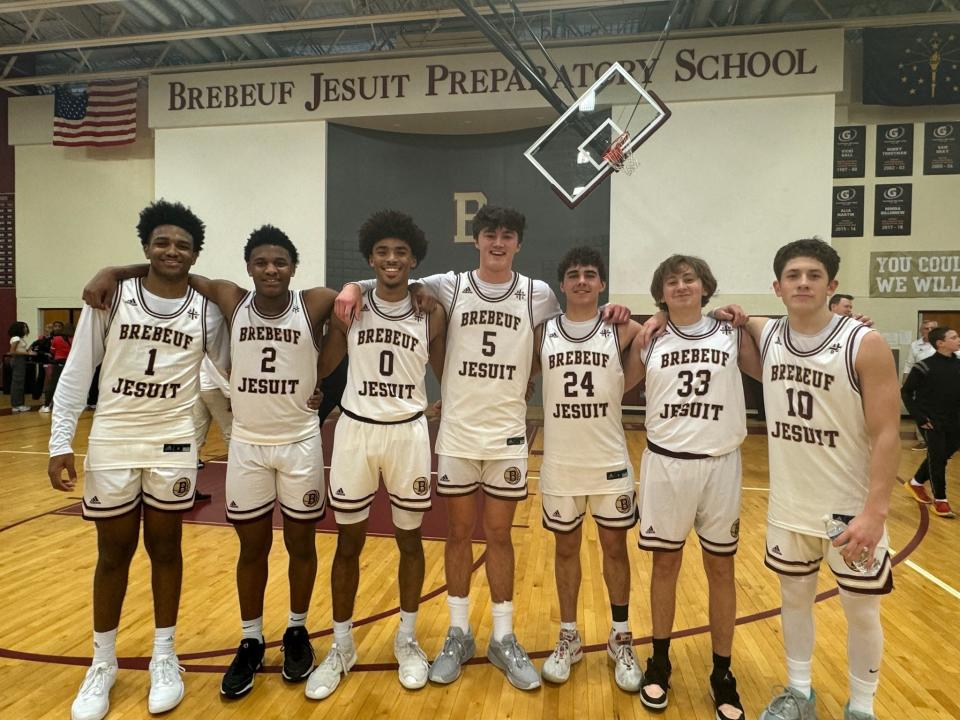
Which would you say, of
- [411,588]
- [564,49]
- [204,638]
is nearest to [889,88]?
[564,49]

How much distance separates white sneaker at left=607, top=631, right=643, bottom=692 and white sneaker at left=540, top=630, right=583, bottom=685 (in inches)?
6.7

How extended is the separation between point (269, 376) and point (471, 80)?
10197mm

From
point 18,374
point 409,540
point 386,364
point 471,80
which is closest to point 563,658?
point 409,540

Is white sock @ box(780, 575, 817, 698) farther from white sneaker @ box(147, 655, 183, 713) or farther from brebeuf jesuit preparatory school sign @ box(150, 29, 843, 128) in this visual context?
brebeuf jesuit preparatory school sign @ box(150, 29, 843, 128)

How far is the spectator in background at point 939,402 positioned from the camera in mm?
5449

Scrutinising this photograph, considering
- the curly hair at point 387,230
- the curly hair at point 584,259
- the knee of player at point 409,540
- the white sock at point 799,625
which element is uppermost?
the curly hair at point 387,230

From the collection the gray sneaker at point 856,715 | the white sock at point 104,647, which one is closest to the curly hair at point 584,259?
the gray sneaker at point 856,715

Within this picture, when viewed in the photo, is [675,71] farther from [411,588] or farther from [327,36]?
[411,588]

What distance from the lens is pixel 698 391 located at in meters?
2.54

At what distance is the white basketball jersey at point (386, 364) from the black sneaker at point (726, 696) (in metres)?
1.72

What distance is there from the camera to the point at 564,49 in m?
11.0

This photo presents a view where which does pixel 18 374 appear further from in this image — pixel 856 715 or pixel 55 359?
pixel 856 715

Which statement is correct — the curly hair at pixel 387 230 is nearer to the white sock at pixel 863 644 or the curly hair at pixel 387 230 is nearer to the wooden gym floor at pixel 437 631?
the wooden gym floor at pixel 437 631

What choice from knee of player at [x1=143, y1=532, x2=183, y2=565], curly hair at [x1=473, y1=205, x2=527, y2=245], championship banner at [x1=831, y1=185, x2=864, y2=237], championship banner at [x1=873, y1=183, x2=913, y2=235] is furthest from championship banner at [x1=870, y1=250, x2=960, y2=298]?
knee of player at [x1=143, y1=532, x2=183, y2=565]
